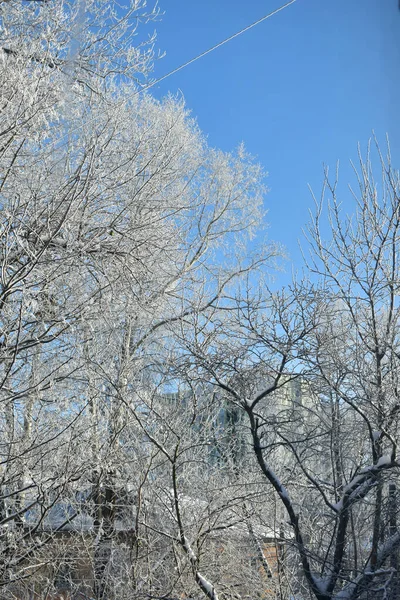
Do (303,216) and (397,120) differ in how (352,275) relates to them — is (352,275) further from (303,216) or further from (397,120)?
(397,120)

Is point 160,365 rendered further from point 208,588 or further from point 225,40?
point 225,40

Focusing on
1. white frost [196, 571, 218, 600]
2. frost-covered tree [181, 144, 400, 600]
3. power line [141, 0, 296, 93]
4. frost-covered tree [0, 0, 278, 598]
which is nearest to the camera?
frost-covered tree [0, 0, 278, 598]

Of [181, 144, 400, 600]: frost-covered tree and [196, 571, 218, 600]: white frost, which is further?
[196, 571, 218, 600]: white frost

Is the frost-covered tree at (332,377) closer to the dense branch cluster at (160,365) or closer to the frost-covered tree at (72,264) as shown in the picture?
the dense branch cluster at (160,365)

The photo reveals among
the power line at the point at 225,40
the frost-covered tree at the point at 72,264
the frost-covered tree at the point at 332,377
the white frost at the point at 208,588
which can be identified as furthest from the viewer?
the white frost at the point at 208,588

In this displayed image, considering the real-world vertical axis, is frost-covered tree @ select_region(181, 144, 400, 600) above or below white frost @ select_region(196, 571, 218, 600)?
above

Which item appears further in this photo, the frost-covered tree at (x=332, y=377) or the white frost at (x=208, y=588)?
the white frost at (x=208, y=588)

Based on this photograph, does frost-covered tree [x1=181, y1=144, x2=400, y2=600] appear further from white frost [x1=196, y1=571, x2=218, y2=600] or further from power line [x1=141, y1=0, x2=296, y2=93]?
power line [x1=141, y1=0, x2=296, y2=93]

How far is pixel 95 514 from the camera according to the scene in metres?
7.62

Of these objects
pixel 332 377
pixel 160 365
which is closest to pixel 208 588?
pixel 332 377

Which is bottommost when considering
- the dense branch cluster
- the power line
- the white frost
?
the white frost

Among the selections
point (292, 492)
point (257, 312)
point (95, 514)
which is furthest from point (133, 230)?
point (95, 514)

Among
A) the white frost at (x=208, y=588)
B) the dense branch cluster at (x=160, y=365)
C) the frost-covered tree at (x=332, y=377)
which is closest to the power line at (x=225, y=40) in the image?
the dense branch cluster at (x=160, y=365)

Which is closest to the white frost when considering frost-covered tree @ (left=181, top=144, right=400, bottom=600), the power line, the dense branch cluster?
the dense branch cluster
